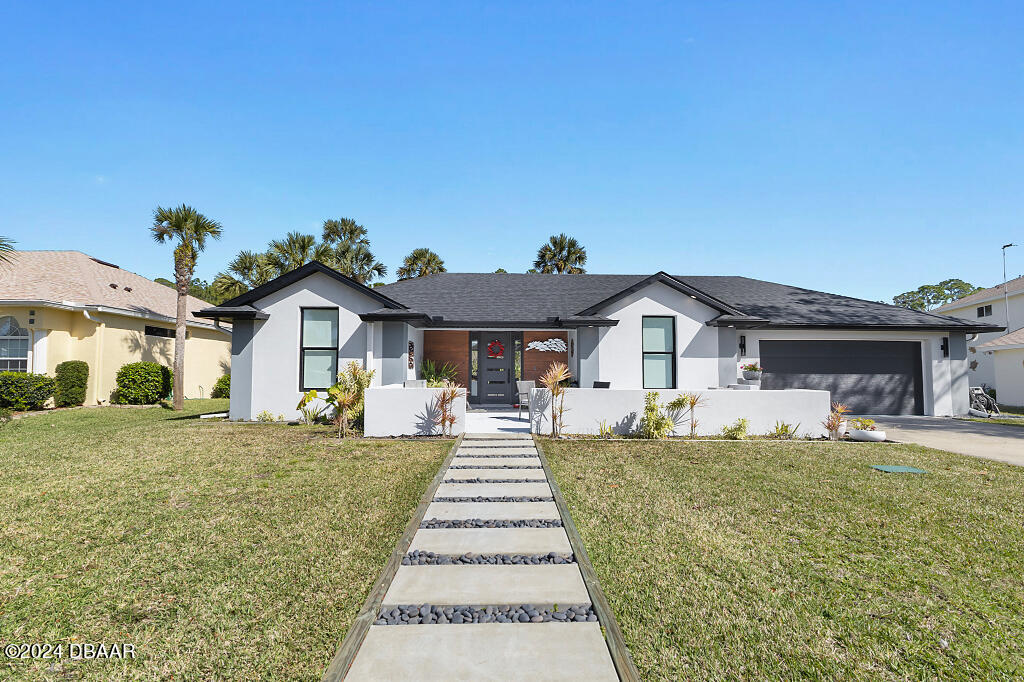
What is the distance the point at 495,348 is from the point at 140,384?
14911 millimetres

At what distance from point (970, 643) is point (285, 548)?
5.46 m

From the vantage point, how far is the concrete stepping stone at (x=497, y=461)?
7.52m

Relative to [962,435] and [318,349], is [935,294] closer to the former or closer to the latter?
[962,435]

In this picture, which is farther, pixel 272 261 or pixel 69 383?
pixel 272 261

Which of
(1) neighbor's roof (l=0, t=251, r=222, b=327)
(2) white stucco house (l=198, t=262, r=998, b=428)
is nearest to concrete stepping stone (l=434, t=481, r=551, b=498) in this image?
(2) white stucco house (l=198, t=262, r=998, b=428)

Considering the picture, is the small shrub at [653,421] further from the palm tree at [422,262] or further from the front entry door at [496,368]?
the palm tree at [422,262]

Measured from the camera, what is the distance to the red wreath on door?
53.1 feet

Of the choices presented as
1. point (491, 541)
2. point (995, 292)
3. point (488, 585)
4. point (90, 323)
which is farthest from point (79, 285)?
point (995, 292)

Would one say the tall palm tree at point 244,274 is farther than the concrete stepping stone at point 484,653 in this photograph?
Yes

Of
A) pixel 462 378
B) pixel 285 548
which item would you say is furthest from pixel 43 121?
pixel 285 548

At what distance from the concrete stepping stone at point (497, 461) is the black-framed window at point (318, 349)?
6403 mm

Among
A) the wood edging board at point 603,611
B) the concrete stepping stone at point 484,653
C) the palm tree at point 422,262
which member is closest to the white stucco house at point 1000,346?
the wood edging board at point 603,611

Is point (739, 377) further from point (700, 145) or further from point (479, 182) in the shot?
point (479, 182)

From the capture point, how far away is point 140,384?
1756cm
